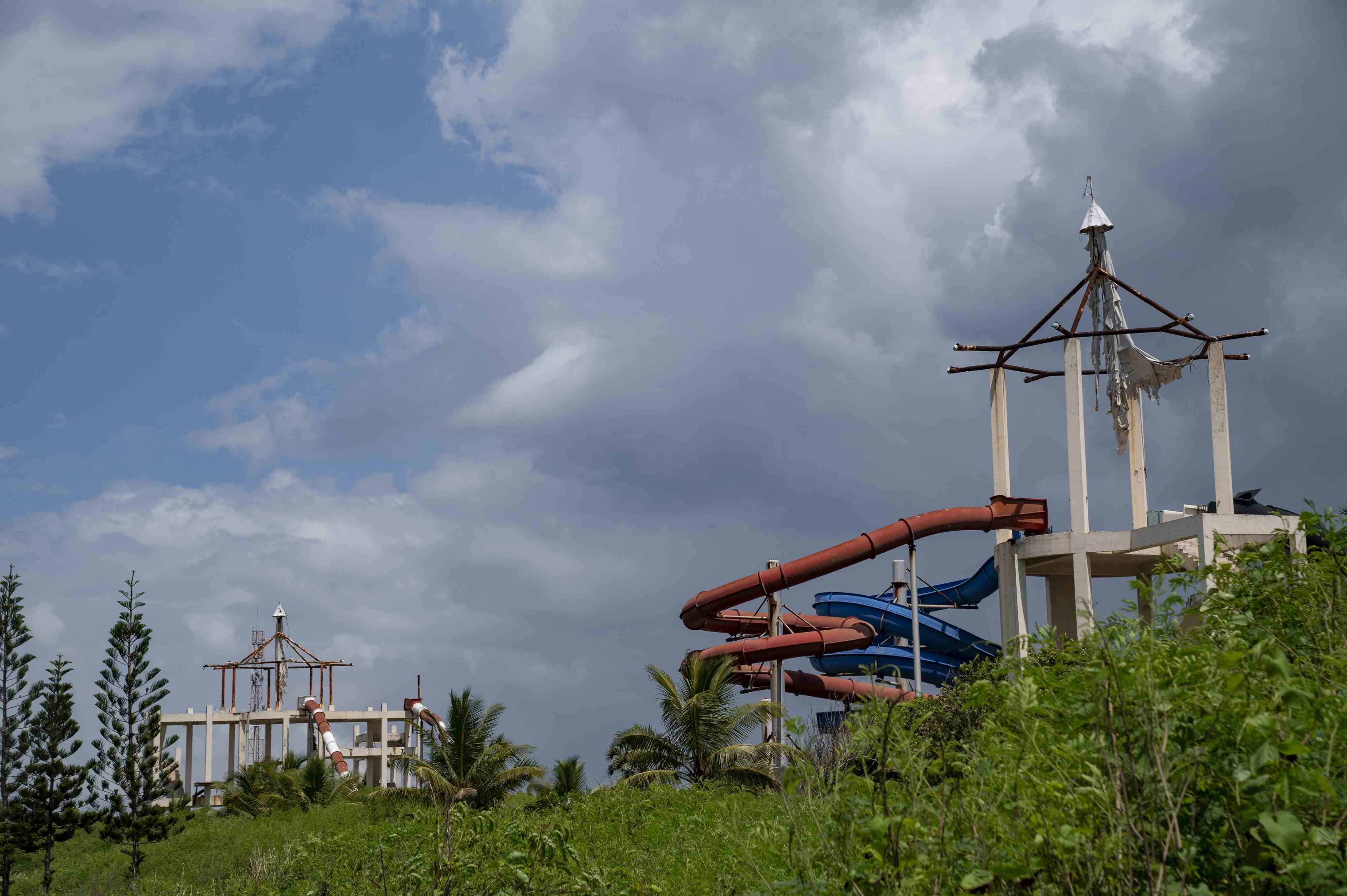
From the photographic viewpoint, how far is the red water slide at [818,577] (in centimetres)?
2986

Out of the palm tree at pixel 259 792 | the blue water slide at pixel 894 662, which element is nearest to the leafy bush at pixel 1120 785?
the blue water slide at pixel 894 662

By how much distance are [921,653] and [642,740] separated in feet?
36.2

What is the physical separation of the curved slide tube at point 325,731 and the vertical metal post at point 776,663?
25985mm

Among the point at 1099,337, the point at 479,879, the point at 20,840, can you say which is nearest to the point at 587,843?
the point at 479,879

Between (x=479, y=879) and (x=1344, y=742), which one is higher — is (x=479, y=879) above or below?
below

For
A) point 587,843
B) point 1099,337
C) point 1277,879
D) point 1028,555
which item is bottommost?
point 587,843

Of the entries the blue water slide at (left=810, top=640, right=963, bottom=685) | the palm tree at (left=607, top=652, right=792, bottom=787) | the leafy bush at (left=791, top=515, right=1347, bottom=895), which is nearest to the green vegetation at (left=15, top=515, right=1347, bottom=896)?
the leafy bush at (left=791, top=515, right=1347, bottom=895)

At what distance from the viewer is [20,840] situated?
1400 inches

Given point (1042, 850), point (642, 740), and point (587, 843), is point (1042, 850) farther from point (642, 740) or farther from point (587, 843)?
point (642, 740)

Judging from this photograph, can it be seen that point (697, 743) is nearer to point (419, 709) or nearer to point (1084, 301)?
point (1084, 301)

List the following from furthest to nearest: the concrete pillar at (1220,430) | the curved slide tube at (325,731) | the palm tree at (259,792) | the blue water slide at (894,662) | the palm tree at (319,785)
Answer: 1. the curved slide tube at (325,731)
2. the palm tree at (259,792)
3. the palm tree at (319,785)
4. the blue water slide at (894,662)
5. the concrete pillar at (1220,430)

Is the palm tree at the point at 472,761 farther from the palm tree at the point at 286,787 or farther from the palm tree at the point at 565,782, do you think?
the palm tree at the point at 286,787

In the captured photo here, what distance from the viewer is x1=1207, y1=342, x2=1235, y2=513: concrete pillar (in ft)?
84.7

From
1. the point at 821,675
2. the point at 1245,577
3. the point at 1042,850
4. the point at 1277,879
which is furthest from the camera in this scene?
the point at 821,675
